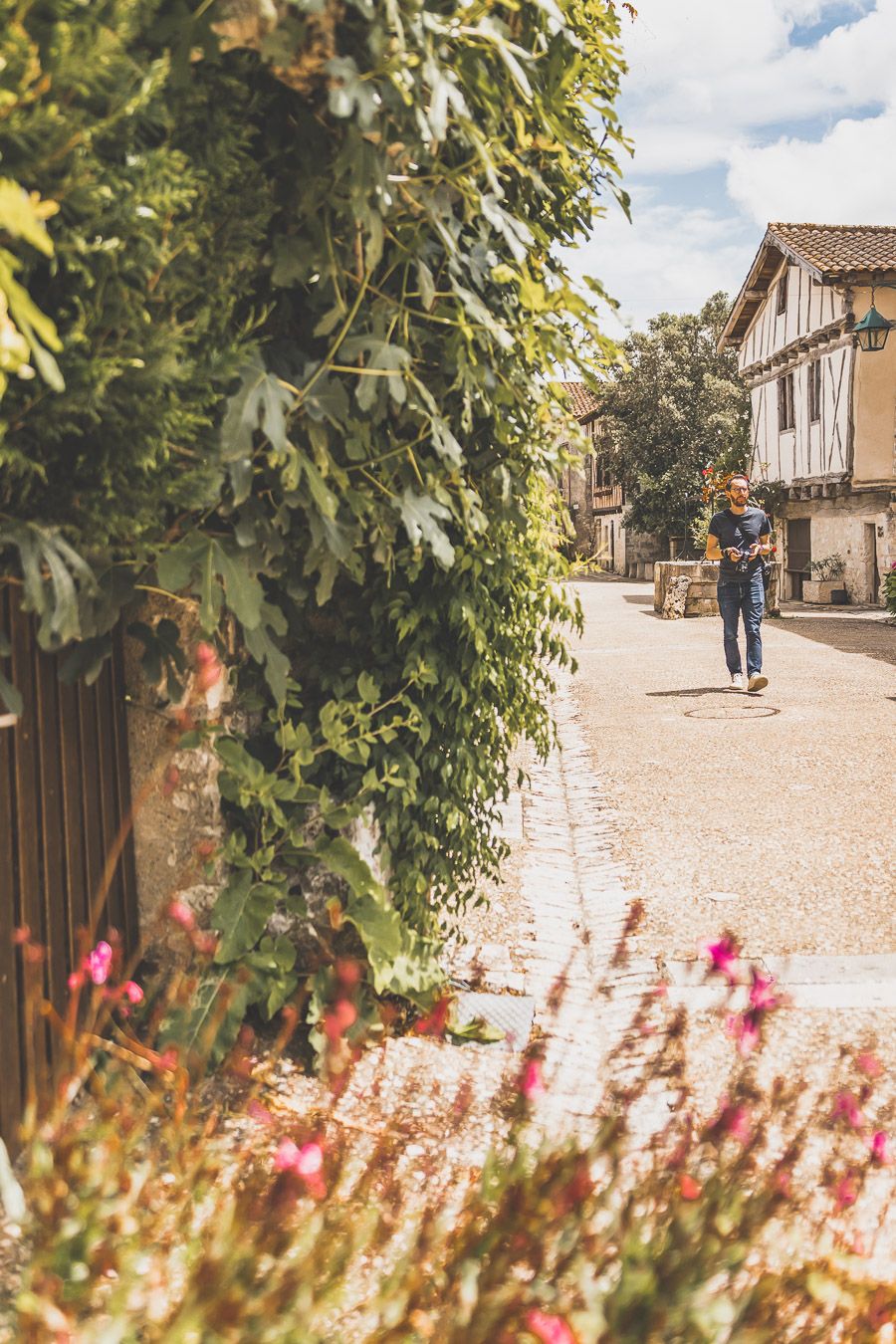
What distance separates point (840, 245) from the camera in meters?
25.0

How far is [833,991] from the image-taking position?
414 centimetres

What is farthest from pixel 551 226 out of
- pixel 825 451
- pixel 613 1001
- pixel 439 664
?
pixel 825 451

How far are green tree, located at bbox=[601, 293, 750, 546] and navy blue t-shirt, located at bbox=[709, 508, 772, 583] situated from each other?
31971mm

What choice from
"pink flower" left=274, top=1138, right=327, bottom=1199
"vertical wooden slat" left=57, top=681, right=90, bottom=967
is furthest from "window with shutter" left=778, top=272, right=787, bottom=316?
"pink flower" left=274, top=1138, right=327, bottom=1199

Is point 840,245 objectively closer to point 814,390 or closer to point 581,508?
point 814,390

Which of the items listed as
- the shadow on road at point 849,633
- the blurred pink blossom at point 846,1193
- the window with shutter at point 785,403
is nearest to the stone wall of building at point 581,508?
the window with shutter at point 785,403

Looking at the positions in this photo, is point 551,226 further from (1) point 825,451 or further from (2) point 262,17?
(1) point 825,451

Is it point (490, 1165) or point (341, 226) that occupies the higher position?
point (341, 226)

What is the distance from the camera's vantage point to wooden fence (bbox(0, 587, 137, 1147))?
103 inches

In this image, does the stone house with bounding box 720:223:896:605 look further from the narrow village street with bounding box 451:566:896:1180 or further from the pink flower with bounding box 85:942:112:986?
the pink flower with bounding box 85:942:112:986

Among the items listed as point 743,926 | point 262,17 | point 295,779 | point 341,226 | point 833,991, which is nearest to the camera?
point 262,17

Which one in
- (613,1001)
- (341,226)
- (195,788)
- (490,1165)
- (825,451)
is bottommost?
(613,1001)

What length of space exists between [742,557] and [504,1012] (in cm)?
773

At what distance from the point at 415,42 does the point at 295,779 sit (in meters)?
1.78
